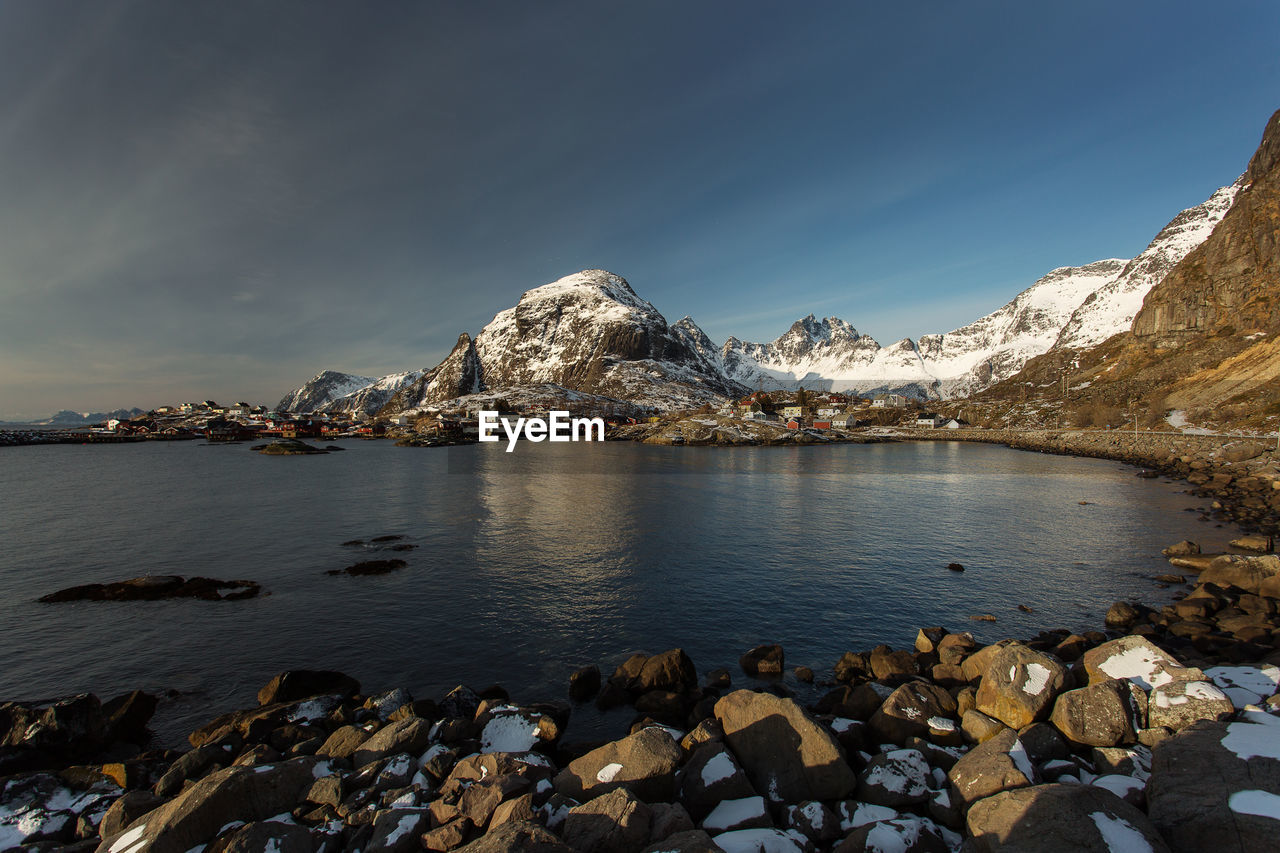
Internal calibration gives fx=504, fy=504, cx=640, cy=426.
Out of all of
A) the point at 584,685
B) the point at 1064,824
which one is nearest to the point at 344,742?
the point at 584,685

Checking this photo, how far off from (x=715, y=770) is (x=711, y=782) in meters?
0.25

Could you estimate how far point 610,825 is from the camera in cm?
852

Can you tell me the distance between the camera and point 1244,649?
54.6ft

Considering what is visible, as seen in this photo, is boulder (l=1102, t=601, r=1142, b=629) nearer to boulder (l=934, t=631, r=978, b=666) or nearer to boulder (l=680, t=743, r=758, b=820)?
boulder (l=934, t=631, r=978, b=666)

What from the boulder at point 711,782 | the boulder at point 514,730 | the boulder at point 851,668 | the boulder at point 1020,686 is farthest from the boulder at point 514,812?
the boulder at point 851,668

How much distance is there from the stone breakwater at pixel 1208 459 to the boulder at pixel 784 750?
155ft

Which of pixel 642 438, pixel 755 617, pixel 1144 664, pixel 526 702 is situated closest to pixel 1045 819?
pixel 1144 664

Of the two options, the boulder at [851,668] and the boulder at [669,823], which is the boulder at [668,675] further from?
the boulder at [669,823]

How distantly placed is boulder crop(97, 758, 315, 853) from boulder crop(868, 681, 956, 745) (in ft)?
44.8

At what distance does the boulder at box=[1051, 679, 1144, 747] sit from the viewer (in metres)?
10.9

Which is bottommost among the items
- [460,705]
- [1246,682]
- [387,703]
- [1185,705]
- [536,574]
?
[536,574]

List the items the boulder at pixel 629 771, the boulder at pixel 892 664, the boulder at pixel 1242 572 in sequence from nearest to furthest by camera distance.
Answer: the boulder at pixel 629 771, the boulder at pixel 892 664, the boulder at pixel 1242 572

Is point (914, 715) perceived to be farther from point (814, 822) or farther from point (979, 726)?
point (814, 822)

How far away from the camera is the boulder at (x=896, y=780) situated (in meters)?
9.98
